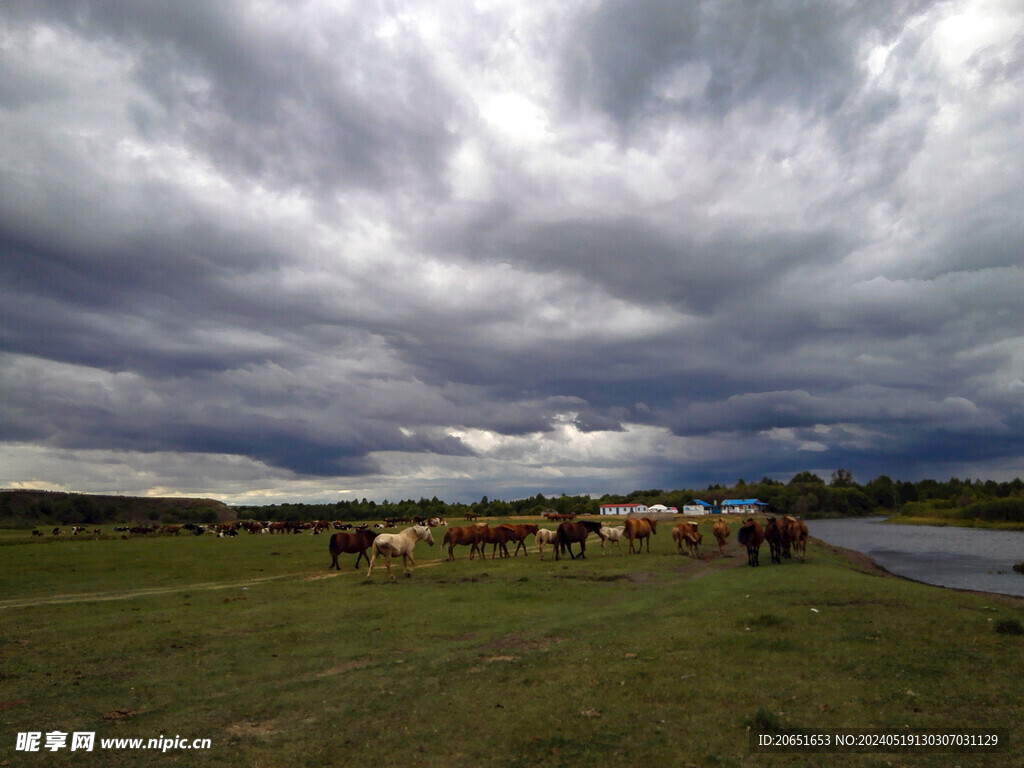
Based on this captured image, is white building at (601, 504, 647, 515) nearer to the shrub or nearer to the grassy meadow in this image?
the grassy meadow

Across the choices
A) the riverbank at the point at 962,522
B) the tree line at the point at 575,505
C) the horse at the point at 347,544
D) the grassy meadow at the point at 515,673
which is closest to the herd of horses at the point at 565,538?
the horse at the point at 347,544

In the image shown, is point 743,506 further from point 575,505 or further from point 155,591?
point 155,591

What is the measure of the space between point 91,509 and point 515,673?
139146 millimetres

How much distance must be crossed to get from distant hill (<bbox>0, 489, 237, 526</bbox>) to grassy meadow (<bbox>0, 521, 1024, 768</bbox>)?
11021cm

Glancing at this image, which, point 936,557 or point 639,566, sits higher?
point 639,566

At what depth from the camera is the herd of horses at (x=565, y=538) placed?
2552 centimetres

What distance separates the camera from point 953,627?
1145 centimetres

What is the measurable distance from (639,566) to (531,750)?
2141cm

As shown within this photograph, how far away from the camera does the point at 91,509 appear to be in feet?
389

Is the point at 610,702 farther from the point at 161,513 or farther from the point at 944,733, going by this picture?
the point at 161,513

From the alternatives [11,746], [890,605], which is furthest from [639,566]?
[11,746]

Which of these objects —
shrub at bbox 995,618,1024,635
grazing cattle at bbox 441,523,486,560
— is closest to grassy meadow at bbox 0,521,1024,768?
shrub at bbox 995,618,1024,635

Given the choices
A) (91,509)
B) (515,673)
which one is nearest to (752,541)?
(515,673)

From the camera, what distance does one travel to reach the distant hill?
11062 centimetres
